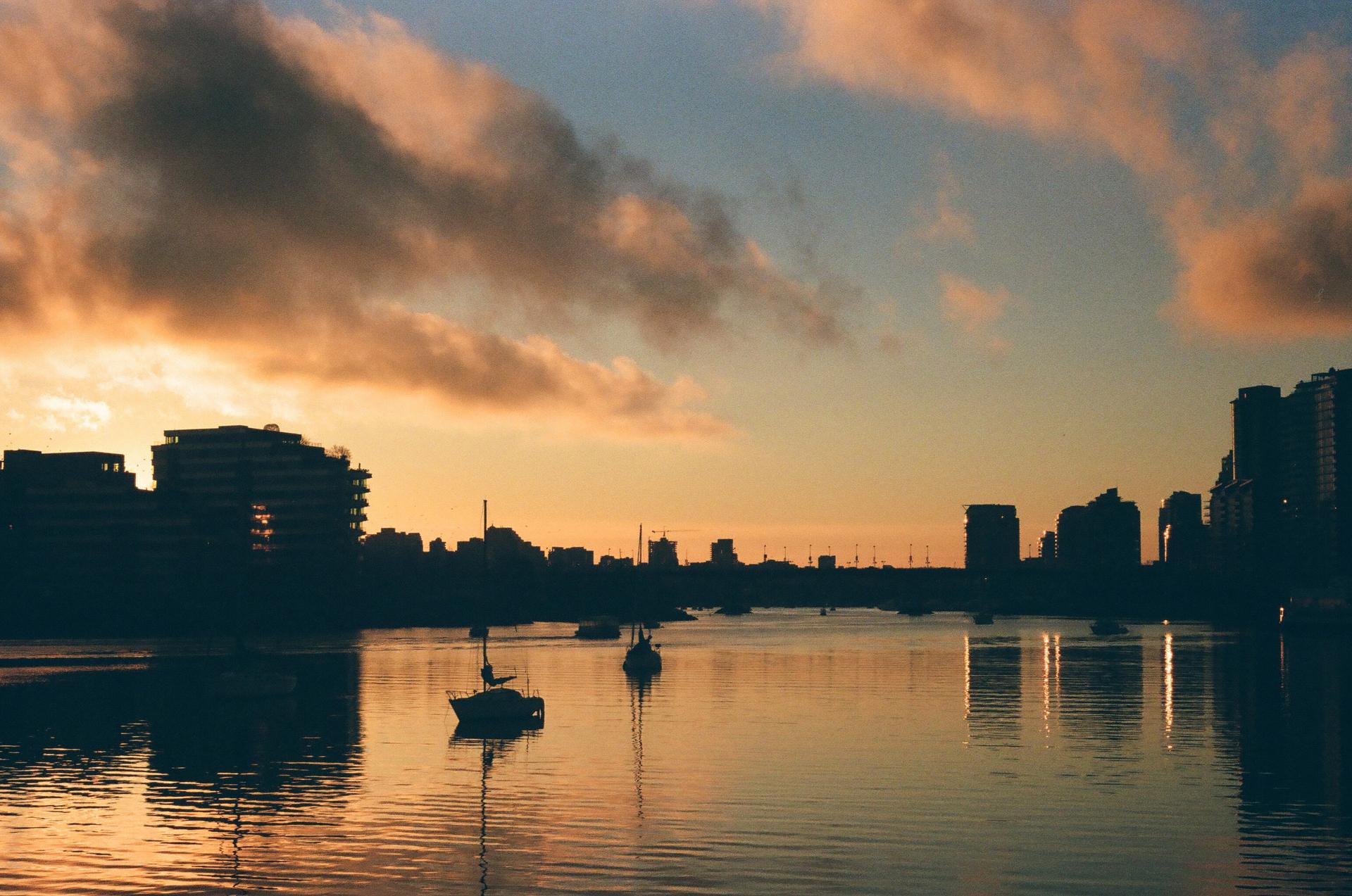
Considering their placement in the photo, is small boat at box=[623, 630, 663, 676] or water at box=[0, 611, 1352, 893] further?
small boat at box=[623, 630, 663, 676]

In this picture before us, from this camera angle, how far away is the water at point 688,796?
5400 centimetres

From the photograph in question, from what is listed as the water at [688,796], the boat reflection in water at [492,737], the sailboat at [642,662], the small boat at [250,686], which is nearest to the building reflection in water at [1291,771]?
the water at [688,796]

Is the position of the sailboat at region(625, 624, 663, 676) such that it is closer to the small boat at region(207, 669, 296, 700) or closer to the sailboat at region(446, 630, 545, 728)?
the small boat at region(207, 669, 296, 700)

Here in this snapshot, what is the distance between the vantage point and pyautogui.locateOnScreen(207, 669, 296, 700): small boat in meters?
139

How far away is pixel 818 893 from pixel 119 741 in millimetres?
70250

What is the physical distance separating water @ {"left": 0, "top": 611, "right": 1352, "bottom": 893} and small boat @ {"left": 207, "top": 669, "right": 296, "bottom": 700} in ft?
6.13

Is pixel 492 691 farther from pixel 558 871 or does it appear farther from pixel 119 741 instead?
pixel 558 871

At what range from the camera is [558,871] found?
5428 centimetres

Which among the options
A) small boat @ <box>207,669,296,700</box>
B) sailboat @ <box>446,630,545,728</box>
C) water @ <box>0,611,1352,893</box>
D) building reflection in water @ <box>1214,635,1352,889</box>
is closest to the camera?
water @ <box>0,611,1352,893</box>

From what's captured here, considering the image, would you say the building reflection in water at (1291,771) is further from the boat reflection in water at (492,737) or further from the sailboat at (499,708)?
the sailboat at (499,708)

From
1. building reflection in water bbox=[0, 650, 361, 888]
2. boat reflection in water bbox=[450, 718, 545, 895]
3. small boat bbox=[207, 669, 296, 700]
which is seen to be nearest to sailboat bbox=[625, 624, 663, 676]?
building reflection in water bbox=[0, 650, 361, 888]

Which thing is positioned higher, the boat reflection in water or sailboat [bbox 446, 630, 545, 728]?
sailboat [bbox 446, 630, 545, 728]

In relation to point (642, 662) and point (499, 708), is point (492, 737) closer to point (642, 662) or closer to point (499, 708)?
point (499, 708)

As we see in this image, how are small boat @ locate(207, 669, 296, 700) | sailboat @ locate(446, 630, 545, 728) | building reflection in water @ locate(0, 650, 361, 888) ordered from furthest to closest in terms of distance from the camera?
1. small boat @ locate(207, 669, 296, 700)
2. sailboat @ locate(446, 630, 545, 728)
3. building reflection in water @ locate(0, 650, 361, 888)
